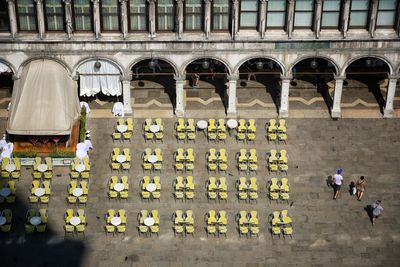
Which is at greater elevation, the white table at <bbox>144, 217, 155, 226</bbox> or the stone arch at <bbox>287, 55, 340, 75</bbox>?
the stone arch at <bbox>287, 55, 340, 75</bbox>

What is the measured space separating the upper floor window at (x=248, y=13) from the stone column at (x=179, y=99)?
686cm

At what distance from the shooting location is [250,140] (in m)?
69.8

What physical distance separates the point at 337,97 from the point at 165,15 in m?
15.9

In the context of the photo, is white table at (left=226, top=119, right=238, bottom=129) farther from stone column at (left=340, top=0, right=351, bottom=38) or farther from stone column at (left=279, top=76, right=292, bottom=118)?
stone column at (left=340, top=0, right=351, bottom=38)

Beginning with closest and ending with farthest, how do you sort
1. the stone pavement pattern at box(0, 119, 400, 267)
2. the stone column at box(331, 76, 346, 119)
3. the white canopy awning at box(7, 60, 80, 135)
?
the stone pavement pattern at box(0, 119, 400, 267), the white canopy awning at box(7, 60, 80, 135), the stone column at box(331, 76, 346, 119)

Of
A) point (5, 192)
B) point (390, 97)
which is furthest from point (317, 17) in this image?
point (5, 192)

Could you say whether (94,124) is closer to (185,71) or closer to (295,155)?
(185,71)

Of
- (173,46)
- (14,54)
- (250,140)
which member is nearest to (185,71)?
(173,46)

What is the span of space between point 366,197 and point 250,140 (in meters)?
10.4

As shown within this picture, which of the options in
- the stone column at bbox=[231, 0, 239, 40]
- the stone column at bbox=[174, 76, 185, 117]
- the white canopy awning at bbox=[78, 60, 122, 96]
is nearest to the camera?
the stone column at bbox=[231, 0, 239, 40]

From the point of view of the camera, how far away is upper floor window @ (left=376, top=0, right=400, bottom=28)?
69.1 meters

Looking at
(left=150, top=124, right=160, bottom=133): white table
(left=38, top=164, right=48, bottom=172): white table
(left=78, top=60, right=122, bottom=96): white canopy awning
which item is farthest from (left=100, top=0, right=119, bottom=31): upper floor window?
(left=38, top=164, right=48, bottom=172): white table

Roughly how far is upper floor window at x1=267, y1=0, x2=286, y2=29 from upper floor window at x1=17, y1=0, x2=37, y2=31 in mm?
18880

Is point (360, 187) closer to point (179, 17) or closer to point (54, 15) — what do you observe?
point (179, 17)
